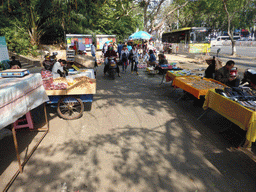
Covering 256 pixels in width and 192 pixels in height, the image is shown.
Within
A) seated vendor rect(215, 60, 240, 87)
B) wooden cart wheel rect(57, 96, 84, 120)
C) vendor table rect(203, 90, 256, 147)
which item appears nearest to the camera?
vendor table rect(203, 90, 256, 147)

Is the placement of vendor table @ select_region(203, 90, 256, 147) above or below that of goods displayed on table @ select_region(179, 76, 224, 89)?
below

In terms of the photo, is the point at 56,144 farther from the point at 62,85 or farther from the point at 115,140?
the point at 62,85

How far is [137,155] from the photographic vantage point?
3.88 metres

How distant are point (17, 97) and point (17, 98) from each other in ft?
0.06

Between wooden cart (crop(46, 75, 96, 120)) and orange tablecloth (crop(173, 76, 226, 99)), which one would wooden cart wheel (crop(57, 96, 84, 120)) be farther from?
orange tablecloth (crop(173, 76, 226, 99))

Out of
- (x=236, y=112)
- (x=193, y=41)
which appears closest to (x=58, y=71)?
(x=236, y=112)

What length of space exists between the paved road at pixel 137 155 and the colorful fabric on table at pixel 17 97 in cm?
115

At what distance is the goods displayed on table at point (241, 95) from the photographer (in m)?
3.94

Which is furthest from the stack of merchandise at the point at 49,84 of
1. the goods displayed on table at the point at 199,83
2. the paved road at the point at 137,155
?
the goods displayed on table at the point at 199,83

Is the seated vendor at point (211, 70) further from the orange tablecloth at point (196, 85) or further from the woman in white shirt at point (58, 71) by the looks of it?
the woman in white shirt at point (58, 71)

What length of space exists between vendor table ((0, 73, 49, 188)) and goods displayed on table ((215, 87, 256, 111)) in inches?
169

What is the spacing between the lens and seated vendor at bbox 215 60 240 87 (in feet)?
19.0

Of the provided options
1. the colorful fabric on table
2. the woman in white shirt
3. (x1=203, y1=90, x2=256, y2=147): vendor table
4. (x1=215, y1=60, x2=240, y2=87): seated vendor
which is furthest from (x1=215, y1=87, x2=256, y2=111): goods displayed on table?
the woman in white shirt

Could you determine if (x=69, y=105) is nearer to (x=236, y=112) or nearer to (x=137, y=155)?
(x=137, y=155)
